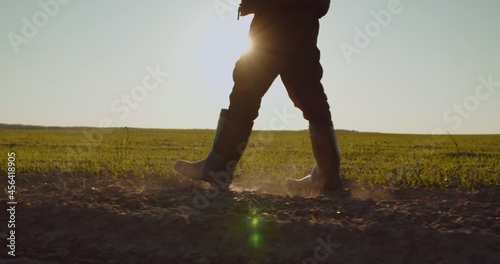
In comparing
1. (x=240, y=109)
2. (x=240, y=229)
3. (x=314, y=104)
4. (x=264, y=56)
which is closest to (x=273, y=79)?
(x=264, y=56)

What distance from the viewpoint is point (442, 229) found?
99.7 inches

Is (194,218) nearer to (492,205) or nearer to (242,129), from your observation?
(242,129)

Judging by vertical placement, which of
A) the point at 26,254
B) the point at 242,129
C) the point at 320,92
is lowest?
the point at 26,254

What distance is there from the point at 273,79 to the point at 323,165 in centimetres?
81

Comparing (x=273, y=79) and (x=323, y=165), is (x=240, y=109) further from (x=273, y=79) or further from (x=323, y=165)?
(x=323, y=165)

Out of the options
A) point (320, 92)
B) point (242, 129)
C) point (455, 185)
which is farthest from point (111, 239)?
point (455, 185)

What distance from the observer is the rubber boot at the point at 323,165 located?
392 cm

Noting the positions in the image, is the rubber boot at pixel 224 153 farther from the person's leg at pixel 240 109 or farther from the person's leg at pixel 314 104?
the person's leg at pixel 314 104

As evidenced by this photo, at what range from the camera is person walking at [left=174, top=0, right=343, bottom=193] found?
11.5ft

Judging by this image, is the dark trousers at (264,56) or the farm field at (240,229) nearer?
the farm field at (240,229)

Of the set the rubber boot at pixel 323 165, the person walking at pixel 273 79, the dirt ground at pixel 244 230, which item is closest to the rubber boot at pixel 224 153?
the person walking at pixel 273 79

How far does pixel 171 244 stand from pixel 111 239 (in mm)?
304

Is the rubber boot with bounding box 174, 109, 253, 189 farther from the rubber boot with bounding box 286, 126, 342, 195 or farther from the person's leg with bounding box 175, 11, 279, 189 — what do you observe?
Answer: the rubber boot with bounding box 286, 126, 342, 195

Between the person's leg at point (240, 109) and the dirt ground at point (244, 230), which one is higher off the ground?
the person's leg at point (240, 109)
